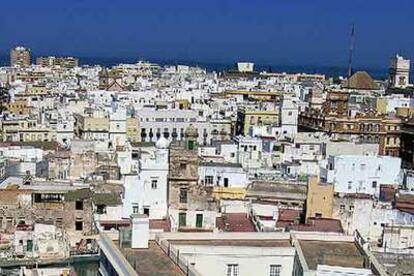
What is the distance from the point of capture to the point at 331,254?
95.9 ft

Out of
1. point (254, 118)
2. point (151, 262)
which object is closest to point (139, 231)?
point (151, 262)

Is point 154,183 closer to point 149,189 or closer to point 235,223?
point 149,189

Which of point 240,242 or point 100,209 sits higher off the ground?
point 240,242

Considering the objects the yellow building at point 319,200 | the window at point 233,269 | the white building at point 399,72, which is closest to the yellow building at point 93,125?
the yellow building at point 319,200

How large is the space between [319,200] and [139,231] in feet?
60.2

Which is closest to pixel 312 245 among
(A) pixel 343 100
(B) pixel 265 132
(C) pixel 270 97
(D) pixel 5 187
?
(D) pixel 5 187

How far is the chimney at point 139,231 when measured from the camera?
27.7 metres

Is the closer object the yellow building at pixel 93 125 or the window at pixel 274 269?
the window at pixel 274 269

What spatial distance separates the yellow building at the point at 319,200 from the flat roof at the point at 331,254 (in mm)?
12774

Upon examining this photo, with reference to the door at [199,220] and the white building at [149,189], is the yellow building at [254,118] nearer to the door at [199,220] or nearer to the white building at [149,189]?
the white building at [149,189]

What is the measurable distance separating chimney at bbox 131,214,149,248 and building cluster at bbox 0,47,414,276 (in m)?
0.04

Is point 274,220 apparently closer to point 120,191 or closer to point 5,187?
point 120,191

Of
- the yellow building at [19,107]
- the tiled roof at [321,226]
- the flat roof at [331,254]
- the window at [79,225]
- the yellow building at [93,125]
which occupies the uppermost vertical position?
the yellow building at [19,107]

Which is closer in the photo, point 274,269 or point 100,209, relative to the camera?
point 274,269
